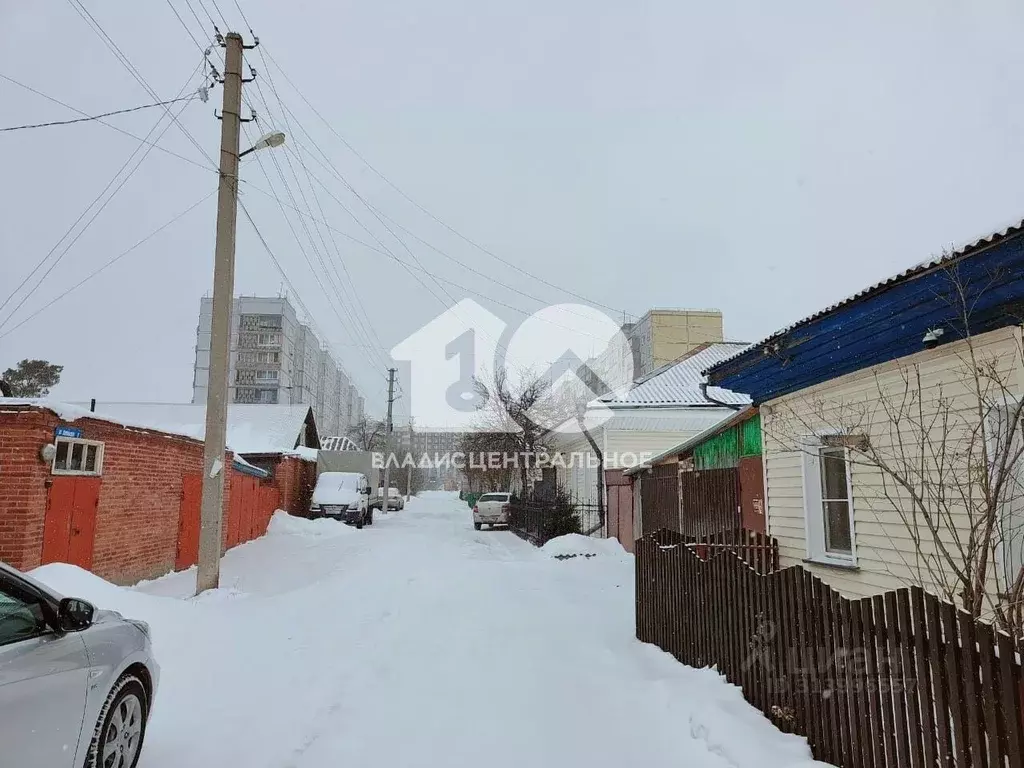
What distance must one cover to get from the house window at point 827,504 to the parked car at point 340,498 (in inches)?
764

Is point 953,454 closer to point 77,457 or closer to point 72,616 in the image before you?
point 72,616

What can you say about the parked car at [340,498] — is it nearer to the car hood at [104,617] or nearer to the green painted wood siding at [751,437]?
the green painted wood siding at [751,437]

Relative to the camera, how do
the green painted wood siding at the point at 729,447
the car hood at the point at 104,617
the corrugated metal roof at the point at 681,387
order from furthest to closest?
1. the corrugated metal roof at the point at 681,387
2. the green painted wood siding at the point at 729,447
3. the car hood at the point at 104,617

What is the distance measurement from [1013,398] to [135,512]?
431 inches

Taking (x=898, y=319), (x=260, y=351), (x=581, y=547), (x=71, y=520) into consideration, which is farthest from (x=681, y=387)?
(x=260, y=351)

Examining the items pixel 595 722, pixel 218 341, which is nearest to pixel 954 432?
pixel 595 722

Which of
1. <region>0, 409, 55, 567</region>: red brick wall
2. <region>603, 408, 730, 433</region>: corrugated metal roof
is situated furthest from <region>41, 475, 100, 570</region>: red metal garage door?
<region>603, 408, 730, 433</region>: corrugated metal roof

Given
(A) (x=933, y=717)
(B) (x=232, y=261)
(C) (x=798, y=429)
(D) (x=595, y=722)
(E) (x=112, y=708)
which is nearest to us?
(A) (x=933, y=717)

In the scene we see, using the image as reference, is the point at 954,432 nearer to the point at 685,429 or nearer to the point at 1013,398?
the point at 1013,398

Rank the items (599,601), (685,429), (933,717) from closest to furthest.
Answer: (933,717), (599,601), (685,429)

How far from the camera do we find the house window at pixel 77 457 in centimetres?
809

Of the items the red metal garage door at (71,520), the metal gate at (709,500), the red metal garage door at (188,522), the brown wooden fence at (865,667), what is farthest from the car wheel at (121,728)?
the red metal garage door at (188,522)

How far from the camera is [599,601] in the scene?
944 centimetres

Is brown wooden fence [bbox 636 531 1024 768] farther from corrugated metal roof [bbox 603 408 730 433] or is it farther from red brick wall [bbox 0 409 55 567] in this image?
corrugated metal roof [bbox 603 408 730 433]
